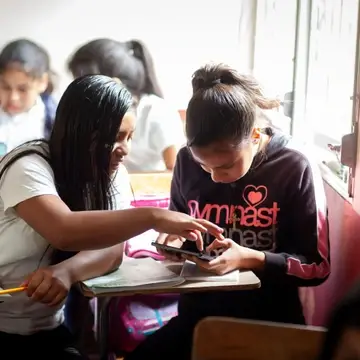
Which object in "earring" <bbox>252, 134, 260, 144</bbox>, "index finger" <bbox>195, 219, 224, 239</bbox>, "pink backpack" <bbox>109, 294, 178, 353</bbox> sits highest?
"earring" <bbox>252, 134, 260, 144</bbox>

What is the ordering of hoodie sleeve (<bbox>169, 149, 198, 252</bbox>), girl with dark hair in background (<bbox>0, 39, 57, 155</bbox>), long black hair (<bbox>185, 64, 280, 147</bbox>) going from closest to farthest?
1. long black hair (<bbox>185, 64, 280, 147</bbox>)
2. hoodie sleeve (<bbox>169, 149, 198, 252</bbox>)
3. girl with dark hair in background (<bbox>0, 39, 57, 155</bbox>)

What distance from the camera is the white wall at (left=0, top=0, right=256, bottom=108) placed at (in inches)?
91.2

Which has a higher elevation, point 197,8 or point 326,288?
point 197,8

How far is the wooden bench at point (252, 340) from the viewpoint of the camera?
108cm

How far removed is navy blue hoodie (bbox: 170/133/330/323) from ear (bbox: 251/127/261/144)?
1.4 inches

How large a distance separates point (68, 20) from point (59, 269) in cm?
119

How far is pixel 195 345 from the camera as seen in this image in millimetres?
1127

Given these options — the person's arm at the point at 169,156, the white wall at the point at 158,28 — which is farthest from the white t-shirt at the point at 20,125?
the person's arm at the point at 169,156

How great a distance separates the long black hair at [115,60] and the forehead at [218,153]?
2.90 feet

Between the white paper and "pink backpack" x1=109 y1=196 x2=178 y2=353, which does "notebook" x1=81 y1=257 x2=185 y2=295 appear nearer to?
the white paper

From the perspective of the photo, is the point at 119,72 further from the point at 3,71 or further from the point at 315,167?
the point at 315,167

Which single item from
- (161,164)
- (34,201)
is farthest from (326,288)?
(34,201)

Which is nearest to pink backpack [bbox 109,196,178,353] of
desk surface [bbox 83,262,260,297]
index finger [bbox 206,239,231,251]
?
index finger [bbox 206,239,231,251]

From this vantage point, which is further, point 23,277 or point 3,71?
point 3,71
